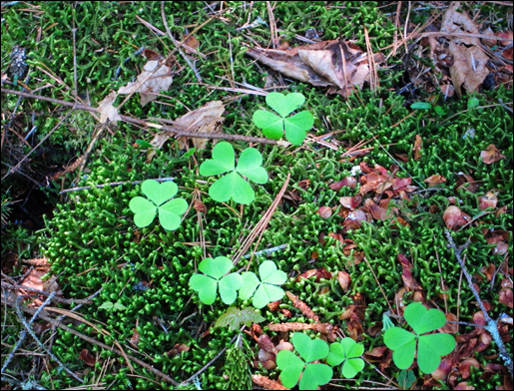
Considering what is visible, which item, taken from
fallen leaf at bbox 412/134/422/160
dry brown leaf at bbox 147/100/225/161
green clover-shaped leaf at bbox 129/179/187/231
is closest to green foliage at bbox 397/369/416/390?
fallen leaf at bbox 412/134/422/160

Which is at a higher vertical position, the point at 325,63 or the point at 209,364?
the point at 325,63

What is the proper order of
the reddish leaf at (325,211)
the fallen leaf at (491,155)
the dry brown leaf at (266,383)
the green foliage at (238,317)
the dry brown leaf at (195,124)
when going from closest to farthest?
the dry brown leaf at (266,383)
the green foliage at (238,317)
the reddish leaf at (325,211)
the fallen leaf at (491,155)
the dry brown leaf at (195,124)

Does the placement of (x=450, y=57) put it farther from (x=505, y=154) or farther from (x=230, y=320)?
(x=230, y=320)

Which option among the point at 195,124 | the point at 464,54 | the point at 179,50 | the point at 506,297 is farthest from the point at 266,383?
the point at 464,54

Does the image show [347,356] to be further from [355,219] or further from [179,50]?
[179,50]

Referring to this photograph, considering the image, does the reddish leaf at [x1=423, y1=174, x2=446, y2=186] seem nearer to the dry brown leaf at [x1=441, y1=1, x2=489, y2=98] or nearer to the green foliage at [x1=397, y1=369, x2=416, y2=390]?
the dry brown leaf at [x1=441, y1=1, x2=489, y2=98]

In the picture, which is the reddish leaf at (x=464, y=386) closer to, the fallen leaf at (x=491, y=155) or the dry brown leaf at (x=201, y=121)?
the fallen leaf at (x=491, y=155)

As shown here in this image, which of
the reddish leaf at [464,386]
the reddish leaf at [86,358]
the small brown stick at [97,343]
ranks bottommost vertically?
the reddish leaf at [86,358]

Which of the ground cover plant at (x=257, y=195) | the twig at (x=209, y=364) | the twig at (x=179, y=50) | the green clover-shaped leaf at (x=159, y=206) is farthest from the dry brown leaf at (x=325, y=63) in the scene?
the twig at (x=209, y=364)
